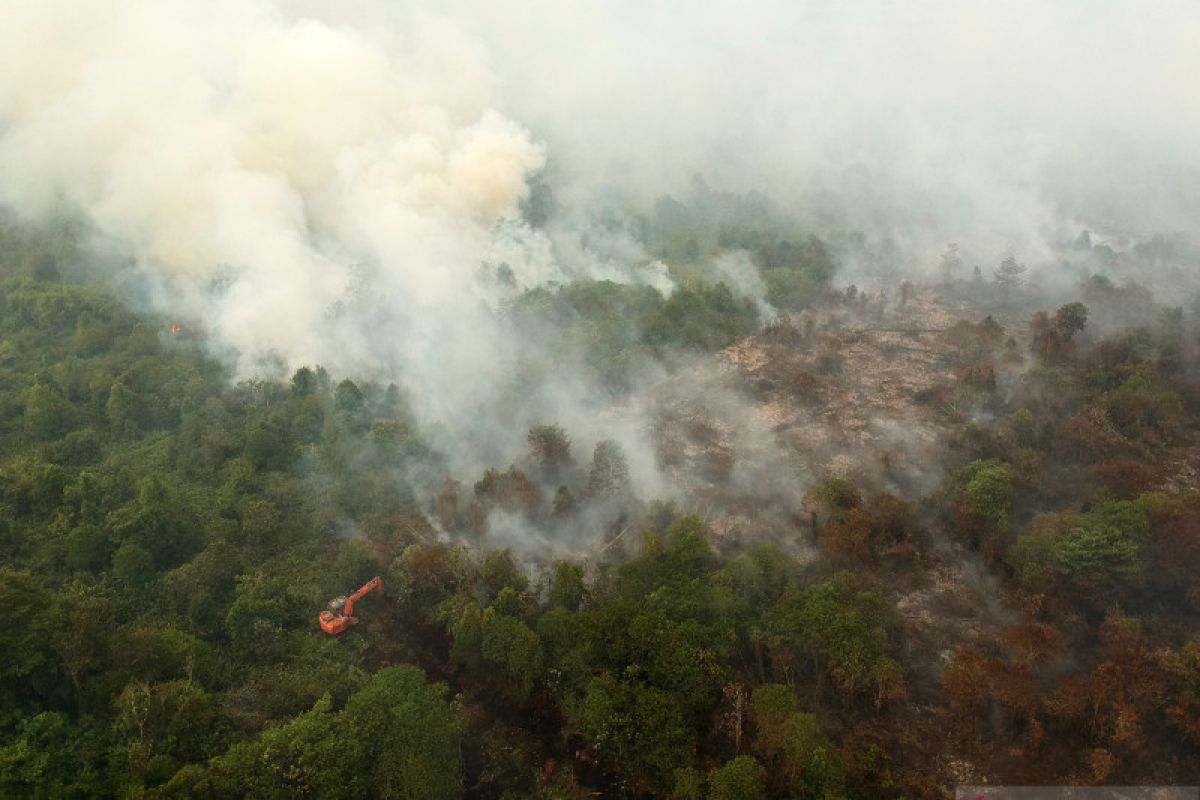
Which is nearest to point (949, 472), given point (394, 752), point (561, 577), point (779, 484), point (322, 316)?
point (779, 484)

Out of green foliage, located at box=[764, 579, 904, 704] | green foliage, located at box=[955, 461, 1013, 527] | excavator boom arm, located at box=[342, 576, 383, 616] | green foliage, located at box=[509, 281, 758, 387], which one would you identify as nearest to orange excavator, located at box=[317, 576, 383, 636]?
excavator boom arm, located at box=[342, 576, 383, 616]

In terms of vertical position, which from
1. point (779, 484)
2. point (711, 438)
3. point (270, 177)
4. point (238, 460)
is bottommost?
point (238, 460)

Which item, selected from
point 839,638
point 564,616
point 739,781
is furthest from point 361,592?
point 839,638

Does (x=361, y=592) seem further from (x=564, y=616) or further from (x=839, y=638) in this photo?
(x=839, y=638)

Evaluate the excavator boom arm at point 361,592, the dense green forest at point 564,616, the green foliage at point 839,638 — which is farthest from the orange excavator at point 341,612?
the green foliage at point 839,638

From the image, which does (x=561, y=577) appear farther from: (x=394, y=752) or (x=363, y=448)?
(x=363, y=448)

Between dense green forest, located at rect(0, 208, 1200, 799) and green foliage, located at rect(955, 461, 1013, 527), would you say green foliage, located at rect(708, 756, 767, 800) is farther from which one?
green foliage, located at rect(955, 461, 1013, 527)

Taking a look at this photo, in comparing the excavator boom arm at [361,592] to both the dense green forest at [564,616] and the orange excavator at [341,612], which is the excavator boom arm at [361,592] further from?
the dense green forest at [564,616]
